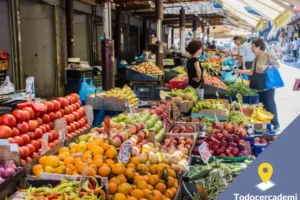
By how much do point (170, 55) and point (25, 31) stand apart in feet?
21.0

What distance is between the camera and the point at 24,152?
2.93 m

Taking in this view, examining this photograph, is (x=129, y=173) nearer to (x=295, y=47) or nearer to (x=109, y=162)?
(x=109, y=162)

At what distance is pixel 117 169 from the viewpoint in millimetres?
2445

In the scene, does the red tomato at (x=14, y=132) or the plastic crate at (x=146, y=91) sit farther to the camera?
the plastic crate at (x=146, y=91)

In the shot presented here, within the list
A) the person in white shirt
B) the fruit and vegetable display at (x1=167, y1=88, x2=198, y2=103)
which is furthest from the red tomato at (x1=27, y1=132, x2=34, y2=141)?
the person in white shirt

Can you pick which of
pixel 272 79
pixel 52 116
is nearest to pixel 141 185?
pixel 52 116

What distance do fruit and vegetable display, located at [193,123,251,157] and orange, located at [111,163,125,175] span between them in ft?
4.39

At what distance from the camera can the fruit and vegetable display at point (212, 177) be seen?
2698mm

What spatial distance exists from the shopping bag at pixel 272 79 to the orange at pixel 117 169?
4766mm

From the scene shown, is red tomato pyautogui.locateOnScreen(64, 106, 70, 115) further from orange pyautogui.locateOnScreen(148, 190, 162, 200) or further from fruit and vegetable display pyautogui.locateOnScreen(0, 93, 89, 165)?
orange pyautogui.locateOnScreen(148, 190, 162, 200)

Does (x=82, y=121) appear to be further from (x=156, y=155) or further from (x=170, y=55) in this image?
(x=170, y=55)

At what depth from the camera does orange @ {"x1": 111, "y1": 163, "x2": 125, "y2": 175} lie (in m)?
2.44

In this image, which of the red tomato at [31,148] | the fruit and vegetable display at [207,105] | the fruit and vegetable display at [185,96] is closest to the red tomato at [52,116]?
the red tomato at [31,148]

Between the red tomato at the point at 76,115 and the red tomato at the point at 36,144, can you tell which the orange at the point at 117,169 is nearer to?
the red tomato at the point at 36,144
